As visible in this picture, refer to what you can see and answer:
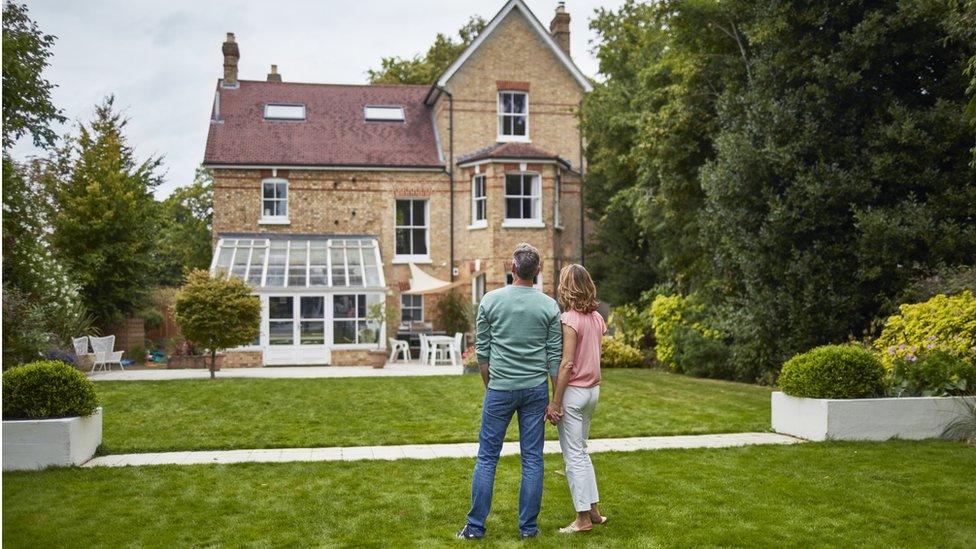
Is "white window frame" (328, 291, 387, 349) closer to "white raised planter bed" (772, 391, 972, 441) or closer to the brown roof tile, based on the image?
the brown roof tile

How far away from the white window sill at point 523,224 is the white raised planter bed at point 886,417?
16621mm

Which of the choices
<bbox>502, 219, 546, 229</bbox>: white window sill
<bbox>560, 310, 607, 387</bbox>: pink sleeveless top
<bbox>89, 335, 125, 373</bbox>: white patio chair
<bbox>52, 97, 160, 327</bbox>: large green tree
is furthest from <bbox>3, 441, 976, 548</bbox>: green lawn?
<bbox>52, 97, 160, 327</bbox>: large green tree

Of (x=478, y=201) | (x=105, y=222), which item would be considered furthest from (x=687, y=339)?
(x=105, y=222)

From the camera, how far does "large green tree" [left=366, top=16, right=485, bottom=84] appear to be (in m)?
36.9

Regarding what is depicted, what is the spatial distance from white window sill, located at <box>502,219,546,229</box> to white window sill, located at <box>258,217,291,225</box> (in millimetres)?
6466

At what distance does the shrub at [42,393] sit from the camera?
8674 millimetres

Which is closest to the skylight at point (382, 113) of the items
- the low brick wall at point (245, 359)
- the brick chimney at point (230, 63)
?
the brick chimney at point (230, 63)

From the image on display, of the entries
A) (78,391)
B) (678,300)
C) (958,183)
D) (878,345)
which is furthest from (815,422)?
(678,300)

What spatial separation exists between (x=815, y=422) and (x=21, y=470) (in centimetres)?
821

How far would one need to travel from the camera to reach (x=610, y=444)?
32.2 feet

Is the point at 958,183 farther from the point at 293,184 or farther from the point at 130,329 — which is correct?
the point at 130,329

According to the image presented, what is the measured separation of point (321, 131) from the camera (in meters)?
27.5

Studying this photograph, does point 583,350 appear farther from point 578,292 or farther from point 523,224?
point 523,224

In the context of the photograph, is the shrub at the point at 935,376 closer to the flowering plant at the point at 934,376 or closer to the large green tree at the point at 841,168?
the flowering plant at the point at 934,376
